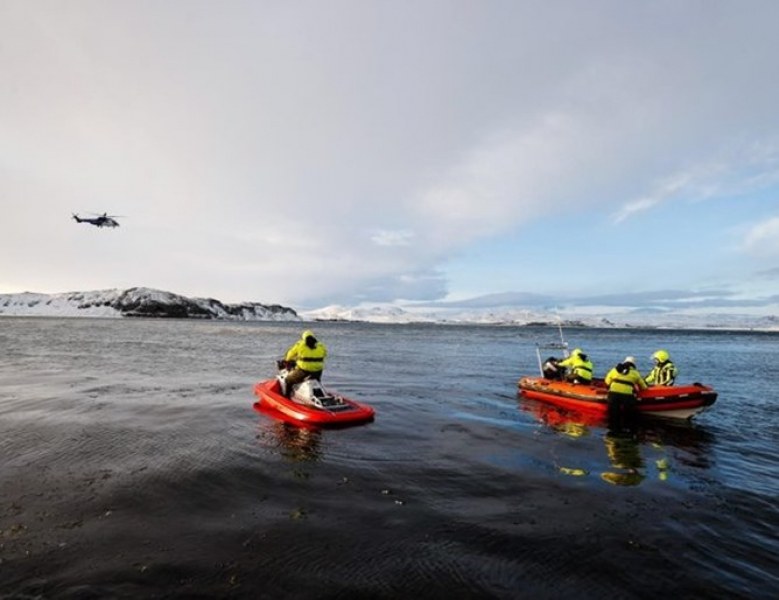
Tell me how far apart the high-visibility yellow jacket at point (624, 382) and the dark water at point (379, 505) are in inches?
54.5

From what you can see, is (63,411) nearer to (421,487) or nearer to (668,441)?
(421,487)

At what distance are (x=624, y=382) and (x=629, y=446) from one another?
2.78 m

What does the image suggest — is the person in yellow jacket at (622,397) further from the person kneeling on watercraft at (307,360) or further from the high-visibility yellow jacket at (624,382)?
the person kneeling on watercraft at (307,360)

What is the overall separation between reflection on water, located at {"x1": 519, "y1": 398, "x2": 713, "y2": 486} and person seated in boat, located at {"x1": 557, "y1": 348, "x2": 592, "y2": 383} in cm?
150

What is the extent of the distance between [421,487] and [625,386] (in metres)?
9.20

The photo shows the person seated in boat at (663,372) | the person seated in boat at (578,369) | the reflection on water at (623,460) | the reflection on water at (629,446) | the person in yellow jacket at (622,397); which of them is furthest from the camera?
the person seated in boat at (578,369)

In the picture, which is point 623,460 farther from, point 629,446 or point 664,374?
point 664,374

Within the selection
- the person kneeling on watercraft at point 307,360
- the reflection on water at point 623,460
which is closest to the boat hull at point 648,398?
the reflection on water at point 623,460

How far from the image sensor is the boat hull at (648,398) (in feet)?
52.1

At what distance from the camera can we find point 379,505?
8.35 metres

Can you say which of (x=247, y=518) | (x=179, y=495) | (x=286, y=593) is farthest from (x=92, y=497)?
(x=286, y=593)

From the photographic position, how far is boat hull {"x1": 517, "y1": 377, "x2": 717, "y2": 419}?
1588 cm

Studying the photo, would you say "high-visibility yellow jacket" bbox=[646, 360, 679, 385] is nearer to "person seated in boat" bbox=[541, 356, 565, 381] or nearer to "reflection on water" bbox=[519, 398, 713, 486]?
"reflection on water" bbox=[519, 398, 713, 486]

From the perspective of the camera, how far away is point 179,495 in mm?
8570
